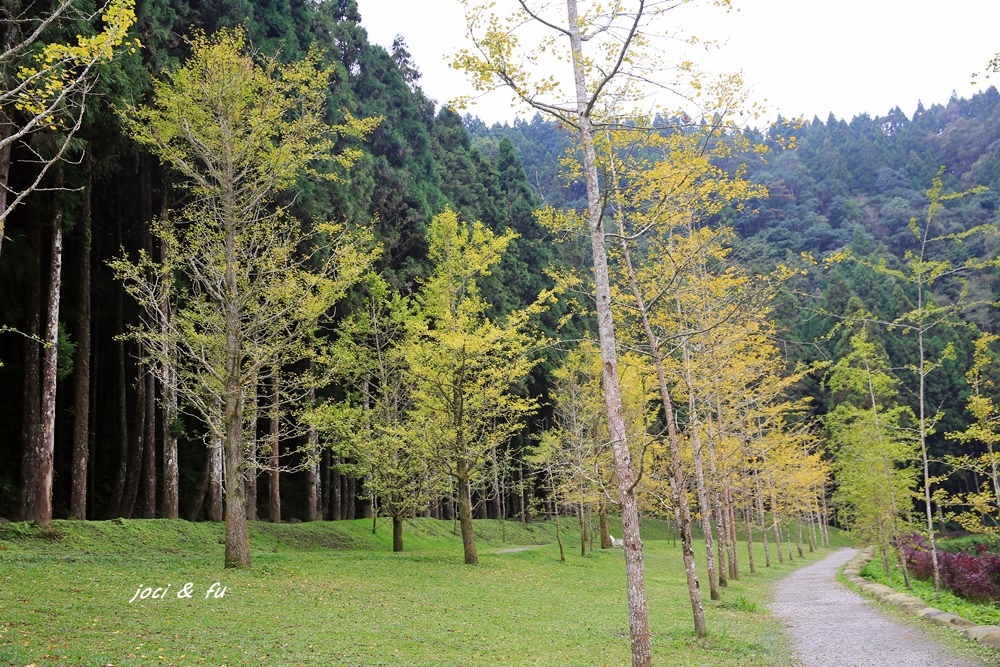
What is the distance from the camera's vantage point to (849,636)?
10.6m

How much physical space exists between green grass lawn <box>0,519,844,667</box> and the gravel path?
0.51 metres

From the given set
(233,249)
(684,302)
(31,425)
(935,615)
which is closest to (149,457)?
(31,425)

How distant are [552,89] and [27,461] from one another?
494 inches

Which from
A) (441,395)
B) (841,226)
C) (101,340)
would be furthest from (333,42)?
(841,226)

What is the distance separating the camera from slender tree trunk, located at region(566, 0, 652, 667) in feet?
20.5

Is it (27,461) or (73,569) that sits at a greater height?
(27,461)

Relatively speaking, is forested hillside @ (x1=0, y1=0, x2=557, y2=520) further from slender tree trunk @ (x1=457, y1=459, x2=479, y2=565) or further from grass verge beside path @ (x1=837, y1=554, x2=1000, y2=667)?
grass verge beside path @ (x1=837, y1=554, x2=1000, y2=667)

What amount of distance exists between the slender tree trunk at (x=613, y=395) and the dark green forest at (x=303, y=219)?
0.78 meters

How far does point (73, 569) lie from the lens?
1015 cm

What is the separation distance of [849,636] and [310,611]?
28.3 feet

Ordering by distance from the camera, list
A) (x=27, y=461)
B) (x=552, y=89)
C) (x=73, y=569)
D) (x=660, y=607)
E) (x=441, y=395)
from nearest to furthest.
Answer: (x=552, y=89), (x=73, y=569), (x=27, y=461), (x=660, y=607), (x=441, y=395)

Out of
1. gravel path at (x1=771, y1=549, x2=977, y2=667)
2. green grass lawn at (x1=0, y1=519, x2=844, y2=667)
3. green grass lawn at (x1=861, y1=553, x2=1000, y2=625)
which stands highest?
green grass lawn at (x1=0, y1=519, x2=844, y2=667)

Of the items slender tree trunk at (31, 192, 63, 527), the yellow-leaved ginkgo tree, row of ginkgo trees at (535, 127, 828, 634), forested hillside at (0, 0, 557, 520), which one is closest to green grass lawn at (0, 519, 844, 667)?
slender tree trunk at (31, 192, 63, 527)

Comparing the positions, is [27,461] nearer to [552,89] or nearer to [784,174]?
[552,89]
